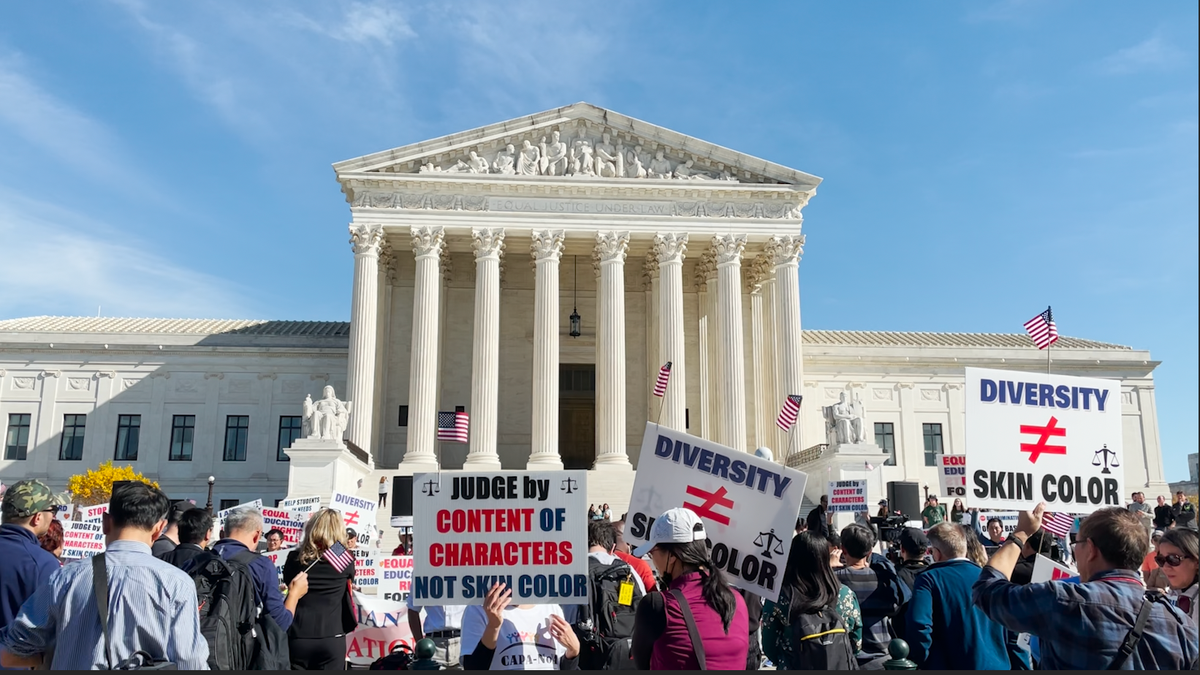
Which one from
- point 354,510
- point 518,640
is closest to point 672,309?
point 354,510

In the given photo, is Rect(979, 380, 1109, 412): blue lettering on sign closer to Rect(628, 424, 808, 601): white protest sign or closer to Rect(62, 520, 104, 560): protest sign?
Rect(628, 424, 808, 601): white protest sign

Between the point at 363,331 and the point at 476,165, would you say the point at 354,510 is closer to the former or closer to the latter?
the point at 363,331

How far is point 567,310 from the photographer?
147 feet

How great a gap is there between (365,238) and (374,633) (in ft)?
100

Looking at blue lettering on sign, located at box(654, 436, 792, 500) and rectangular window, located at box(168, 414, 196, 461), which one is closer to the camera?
blue lettering on sign, located at box(654, 436, 792, 500)

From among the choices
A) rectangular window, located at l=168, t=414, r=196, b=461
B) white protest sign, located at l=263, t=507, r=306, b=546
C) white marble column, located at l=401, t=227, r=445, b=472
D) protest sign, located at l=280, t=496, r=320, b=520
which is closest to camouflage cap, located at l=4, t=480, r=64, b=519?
white protest sign, located at l=263, t=507, r=306, b=546

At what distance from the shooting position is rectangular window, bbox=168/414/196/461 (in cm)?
4475

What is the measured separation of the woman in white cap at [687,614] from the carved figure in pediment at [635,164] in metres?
35.5

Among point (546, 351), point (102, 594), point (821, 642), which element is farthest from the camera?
point (546, 351)

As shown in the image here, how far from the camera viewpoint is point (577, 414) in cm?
4519

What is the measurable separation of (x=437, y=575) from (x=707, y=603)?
2531 mm

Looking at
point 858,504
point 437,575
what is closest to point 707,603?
point 437,575

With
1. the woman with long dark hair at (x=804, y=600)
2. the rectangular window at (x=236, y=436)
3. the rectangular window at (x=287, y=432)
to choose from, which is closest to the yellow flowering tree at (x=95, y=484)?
the rectangular window at (x=236, y=436)

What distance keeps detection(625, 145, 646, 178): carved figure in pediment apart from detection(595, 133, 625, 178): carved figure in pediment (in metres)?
0.39
